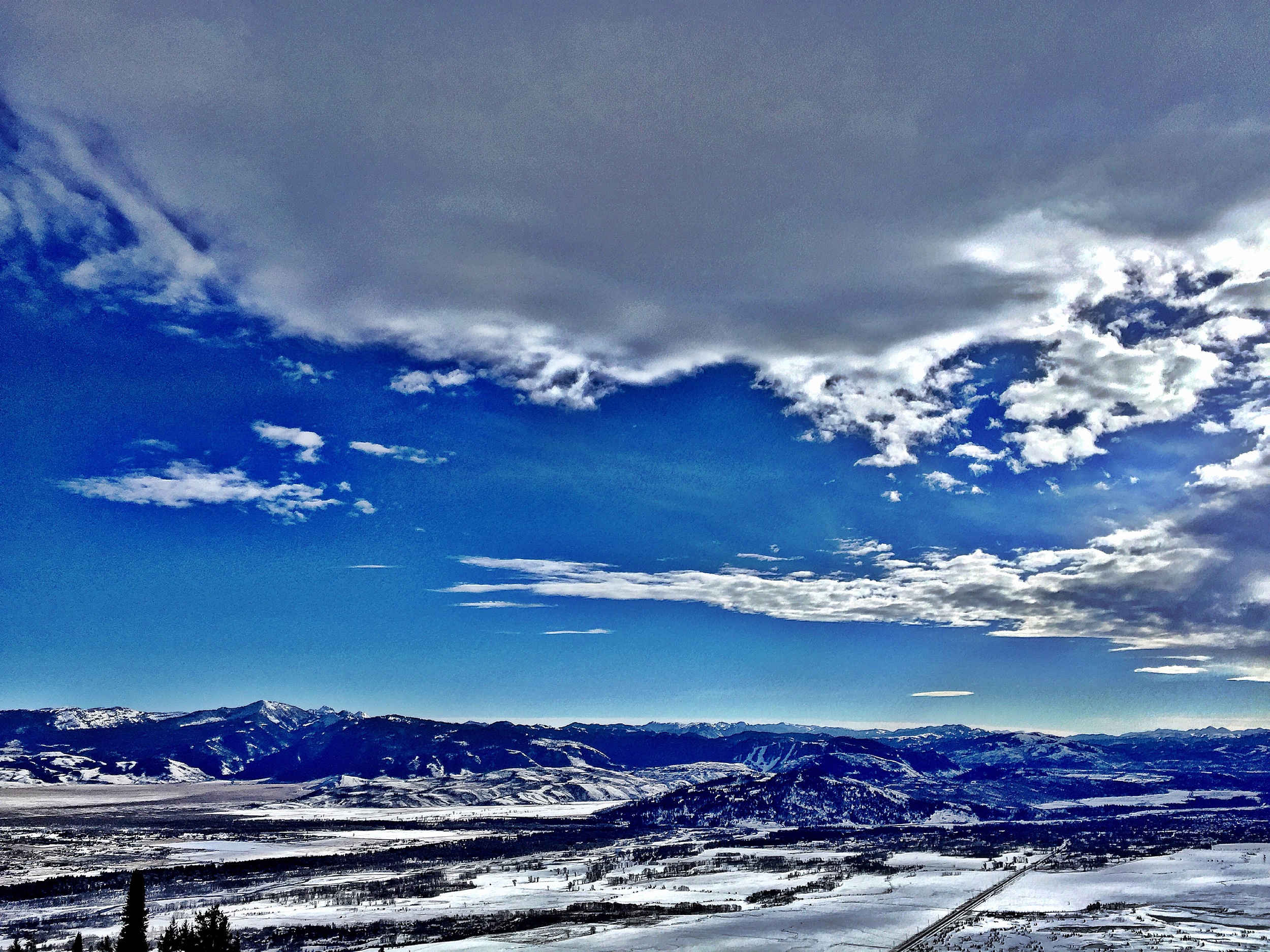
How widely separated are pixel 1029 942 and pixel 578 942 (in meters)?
87.9

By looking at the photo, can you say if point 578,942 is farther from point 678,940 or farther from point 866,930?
point 866,930

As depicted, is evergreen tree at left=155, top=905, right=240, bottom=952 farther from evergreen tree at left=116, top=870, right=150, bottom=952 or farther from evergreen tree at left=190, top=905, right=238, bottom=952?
evergreen tree at left=116, top=870, right=150, bottom=952

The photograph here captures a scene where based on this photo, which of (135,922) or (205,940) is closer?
(135,922)

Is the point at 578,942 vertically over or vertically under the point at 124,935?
under

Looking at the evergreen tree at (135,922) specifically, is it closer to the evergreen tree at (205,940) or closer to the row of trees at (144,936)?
the row of trees at (144,936)

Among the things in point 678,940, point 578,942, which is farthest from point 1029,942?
point 578,942

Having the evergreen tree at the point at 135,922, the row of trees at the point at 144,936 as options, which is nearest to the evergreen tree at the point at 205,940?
the row of trees at the point at 144,936

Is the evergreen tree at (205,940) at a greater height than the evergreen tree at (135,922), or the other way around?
the evergreen tree at (135,922)

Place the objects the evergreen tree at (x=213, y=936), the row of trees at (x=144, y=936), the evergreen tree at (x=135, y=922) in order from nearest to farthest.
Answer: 1. the evergreen tree at (x=135, y=922)
2. the row of trees at (x=144, y=936)
3. the evergreen tree at (x=213, y=936)

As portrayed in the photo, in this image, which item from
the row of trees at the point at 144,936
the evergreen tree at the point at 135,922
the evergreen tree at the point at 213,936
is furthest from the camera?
the evergreen tree at the point at 213,936

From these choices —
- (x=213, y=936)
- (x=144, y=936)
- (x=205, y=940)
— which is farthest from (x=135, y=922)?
(x=213, y=936)

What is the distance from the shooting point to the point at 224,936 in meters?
83.3

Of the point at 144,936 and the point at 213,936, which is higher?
the point at 144,936

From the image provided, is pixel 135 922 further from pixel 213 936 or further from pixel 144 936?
pixel 213 936
